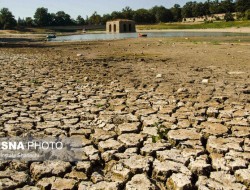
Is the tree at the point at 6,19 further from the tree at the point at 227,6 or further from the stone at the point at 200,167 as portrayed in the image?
the stone at the point at 200,167

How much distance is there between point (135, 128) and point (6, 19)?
108947mm

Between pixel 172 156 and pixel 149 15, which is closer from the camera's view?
pixel 172 156

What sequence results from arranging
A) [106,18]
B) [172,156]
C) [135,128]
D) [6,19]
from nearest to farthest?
1. [172,156]
2. [135,128]
3. [6,19]
4. [106,18]

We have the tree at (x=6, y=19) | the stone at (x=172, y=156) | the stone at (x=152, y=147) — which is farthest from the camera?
the tree at (x=6, y=19)

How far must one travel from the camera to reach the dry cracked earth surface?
9.35ft

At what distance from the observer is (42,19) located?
122 metres

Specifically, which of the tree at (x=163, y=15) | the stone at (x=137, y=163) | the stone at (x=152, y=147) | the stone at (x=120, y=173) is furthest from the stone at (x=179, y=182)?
the tree at (x=163, y=15)

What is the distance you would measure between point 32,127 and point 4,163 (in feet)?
Result: 3.76

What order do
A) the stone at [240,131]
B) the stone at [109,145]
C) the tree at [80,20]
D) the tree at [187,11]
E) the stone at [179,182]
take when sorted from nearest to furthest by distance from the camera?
the stone at [179,182] → the stone at [109,145] → the stone at [240,131] → the tree at [187,11] → the tree at [80,20]

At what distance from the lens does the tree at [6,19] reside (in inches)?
4003

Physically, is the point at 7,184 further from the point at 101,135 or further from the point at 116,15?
the point at 116,15

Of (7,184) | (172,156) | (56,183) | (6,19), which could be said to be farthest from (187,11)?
(7,184)

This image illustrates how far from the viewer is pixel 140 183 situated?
2.74m

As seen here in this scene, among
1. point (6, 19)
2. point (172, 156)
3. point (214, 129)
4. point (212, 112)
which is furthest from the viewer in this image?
point (6, 19)
